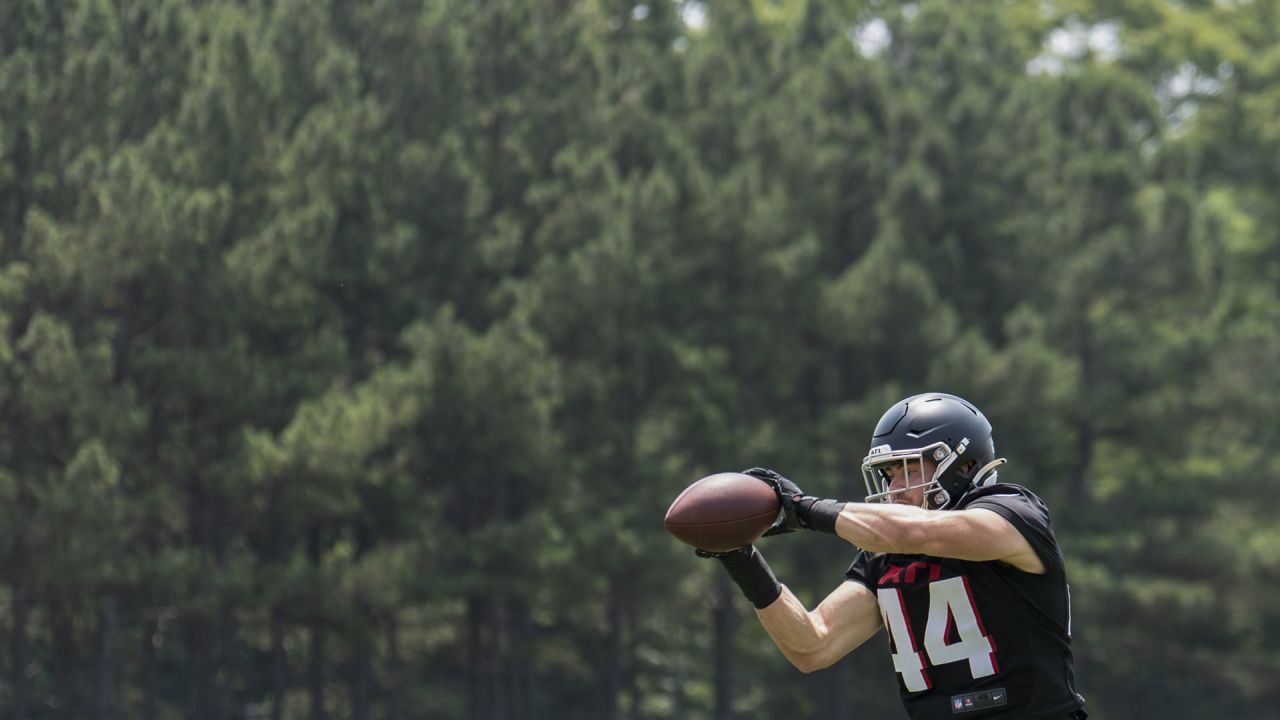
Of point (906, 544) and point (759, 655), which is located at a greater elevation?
point (759, 655)

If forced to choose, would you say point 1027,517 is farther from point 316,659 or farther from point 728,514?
point 316,659

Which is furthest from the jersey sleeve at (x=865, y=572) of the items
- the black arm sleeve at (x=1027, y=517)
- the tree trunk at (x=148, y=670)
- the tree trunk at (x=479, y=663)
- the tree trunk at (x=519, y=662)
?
the tree trunk at (x=519, y=662)

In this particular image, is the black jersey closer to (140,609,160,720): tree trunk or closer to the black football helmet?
the black football helmet

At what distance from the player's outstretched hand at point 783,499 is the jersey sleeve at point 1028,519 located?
428 mm

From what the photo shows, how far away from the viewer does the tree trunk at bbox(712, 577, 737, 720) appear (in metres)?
26.7

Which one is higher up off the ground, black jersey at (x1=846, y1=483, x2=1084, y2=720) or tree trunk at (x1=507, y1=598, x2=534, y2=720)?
tree trunk at (x1=507, y1=598, x2=534, y2=720)

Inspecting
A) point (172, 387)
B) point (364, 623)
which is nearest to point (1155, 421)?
point (364, 623)

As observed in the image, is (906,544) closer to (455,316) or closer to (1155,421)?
(455,316)

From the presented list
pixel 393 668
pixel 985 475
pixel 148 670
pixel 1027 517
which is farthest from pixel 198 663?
pixel 1027 517

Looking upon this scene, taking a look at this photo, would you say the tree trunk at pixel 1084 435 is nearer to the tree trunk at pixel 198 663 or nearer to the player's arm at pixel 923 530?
the tree trunk at pixel 198 663

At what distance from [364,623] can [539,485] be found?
3372mm

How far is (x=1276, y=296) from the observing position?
111 feet

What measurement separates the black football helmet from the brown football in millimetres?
334

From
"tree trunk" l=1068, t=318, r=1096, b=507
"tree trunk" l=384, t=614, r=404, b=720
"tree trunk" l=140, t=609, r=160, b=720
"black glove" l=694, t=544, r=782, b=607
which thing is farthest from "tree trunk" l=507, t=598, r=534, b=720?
"black glove" l=694, t=544, r=782, b=607
